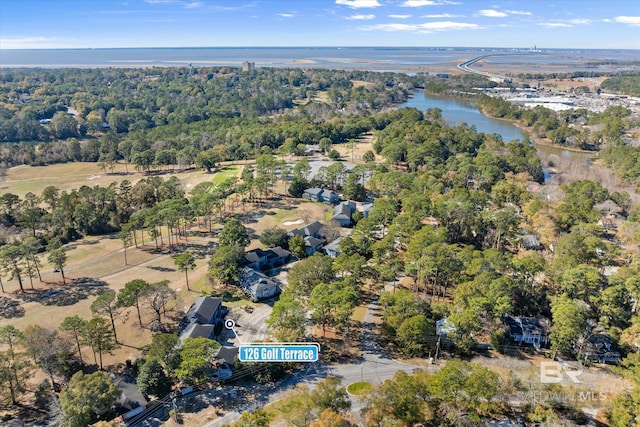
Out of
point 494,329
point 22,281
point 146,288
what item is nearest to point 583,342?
point 494,329

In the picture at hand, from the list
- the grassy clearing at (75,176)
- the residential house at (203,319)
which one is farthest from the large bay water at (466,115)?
the residential house at (203,319)

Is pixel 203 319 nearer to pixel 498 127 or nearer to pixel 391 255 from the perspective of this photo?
pixel 391 255

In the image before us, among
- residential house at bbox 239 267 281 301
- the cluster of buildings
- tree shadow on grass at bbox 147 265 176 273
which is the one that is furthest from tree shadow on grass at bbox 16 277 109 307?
the cluster of buildings

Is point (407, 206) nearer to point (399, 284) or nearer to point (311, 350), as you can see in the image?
point (399, 284)

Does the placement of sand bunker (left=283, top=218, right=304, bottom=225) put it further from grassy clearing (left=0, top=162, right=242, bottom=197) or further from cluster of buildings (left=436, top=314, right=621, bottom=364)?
cluster of buildings (left=436, top=314, right=621, bottom=364)

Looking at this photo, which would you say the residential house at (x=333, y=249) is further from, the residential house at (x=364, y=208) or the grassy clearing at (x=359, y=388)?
the grassy clearing at (x=359, y=388)
